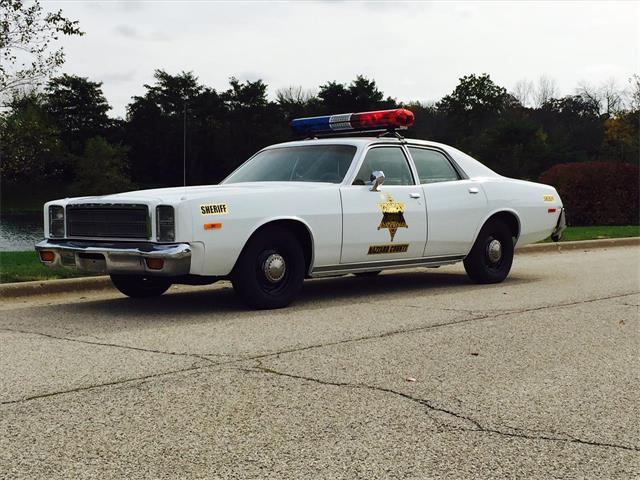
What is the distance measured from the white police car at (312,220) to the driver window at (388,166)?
1cm

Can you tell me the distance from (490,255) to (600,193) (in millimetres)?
17862

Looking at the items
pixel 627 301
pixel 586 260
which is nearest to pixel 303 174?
pixel 627 301

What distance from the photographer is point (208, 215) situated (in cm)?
753

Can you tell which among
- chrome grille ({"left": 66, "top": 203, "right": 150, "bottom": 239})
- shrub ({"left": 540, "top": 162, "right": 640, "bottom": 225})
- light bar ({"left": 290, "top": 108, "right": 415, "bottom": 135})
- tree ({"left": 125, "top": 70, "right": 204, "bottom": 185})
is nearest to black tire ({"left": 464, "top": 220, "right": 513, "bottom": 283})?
light bar ({"left": 290, "top": 108, "right": 415, "bottom": 135})

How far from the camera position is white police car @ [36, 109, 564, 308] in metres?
7.56

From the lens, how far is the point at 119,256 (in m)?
7.58

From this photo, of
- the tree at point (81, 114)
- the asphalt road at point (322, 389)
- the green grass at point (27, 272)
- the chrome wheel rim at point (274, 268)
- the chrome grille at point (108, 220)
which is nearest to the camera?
the asphalt road at point (322, 389)

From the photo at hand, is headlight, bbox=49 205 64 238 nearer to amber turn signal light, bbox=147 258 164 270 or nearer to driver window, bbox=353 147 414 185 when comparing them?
amber turn signal light, bbox=147 258 164 270

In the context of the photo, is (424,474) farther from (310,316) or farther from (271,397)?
(310,316)

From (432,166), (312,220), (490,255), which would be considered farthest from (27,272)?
(490,255)

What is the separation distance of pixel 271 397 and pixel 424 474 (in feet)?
4.55

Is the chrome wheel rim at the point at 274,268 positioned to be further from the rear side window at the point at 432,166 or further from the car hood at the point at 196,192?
the rear side window at the point at 432,166

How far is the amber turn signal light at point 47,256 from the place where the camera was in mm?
8219

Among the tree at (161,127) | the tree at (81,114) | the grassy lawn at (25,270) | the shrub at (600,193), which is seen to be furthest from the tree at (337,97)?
the grassy lawn at (25,270)
